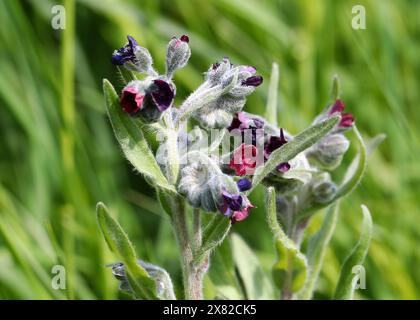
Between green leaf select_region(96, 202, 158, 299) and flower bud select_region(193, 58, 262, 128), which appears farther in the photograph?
flower bud select_region(193, 58, 262, 128)

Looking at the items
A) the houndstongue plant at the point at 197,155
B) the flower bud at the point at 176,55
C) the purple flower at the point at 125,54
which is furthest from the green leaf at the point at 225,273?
the purple flower at the point at 125,54

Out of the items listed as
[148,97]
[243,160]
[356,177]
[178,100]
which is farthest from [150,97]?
[178,100]

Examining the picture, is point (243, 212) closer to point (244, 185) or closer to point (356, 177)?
point (244, 185)

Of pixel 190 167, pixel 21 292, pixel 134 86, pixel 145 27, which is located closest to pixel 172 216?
pixel 190 167

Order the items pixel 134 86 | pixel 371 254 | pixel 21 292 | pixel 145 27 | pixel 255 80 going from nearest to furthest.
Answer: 1. pixel 134 86
2. pixel 255 80
3. pixel 21 292
4. pixel 371 254
5. pixel 145 27

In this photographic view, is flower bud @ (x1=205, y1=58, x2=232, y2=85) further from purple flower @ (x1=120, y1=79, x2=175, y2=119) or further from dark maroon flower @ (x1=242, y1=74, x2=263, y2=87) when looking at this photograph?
purple flower @ (x1=120, y1=79, x2=175, y2=119)

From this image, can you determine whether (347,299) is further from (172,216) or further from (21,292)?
(21,292)

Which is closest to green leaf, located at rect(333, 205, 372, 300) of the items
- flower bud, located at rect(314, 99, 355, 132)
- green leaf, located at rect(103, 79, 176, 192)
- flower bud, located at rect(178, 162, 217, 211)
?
flower bud, located at rect(314, 99, 355, 132)
